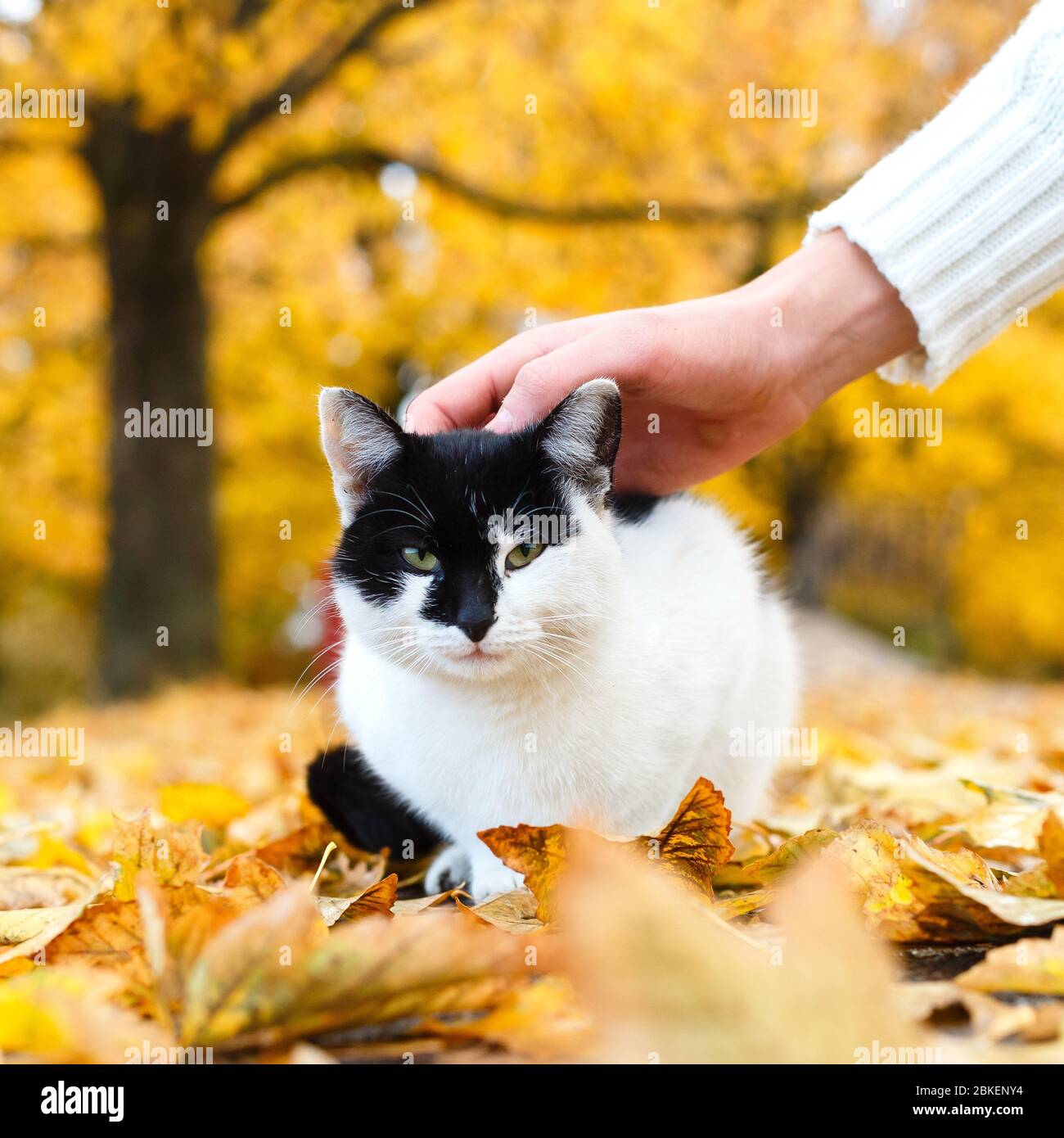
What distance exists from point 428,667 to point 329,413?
20.4 inches

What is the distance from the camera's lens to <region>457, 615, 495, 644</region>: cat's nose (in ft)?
5.71

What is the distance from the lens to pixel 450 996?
1055 millimetres

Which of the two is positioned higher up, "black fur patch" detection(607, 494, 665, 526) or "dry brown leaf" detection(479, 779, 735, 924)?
"black fur patch" detection(607, 494, 665, 526)

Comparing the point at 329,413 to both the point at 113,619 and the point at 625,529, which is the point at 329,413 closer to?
the point at 625,529

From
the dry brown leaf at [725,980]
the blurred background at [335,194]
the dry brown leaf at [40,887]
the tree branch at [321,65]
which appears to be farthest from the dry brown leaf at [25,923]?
the tree branch at [321,65]

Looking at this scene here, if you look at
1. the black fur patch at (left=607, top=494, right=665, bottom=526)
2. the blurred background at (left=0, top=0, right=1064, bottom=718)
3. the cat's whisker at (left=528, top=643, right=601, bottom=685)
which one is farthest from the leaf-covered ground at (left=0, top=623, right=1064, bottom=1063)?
the blurred background at (left=0, top=0, right=1064, bottom=718)

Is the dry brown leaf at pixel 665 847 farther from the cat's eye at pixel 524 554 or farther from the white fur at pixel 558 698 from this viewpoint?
the cat's eye at pixel 524 554

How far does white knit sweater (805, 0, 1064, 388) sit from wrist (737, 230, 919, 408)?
0.18 ft

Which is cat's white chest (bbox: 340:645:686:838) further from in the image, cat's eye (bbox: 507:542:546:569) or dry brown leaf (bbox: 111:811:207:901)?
dry brown leaf (bbox: 111:811:207:901)

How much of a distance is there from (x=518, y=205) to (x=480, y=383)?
22.2ft

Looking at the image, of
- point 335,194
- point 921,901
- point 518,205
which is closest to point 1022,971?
point 921,901

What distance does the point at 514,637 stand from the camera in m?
1.76

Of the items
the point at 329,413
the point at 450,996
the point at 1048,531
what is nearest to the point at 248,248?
the point at 329,413
